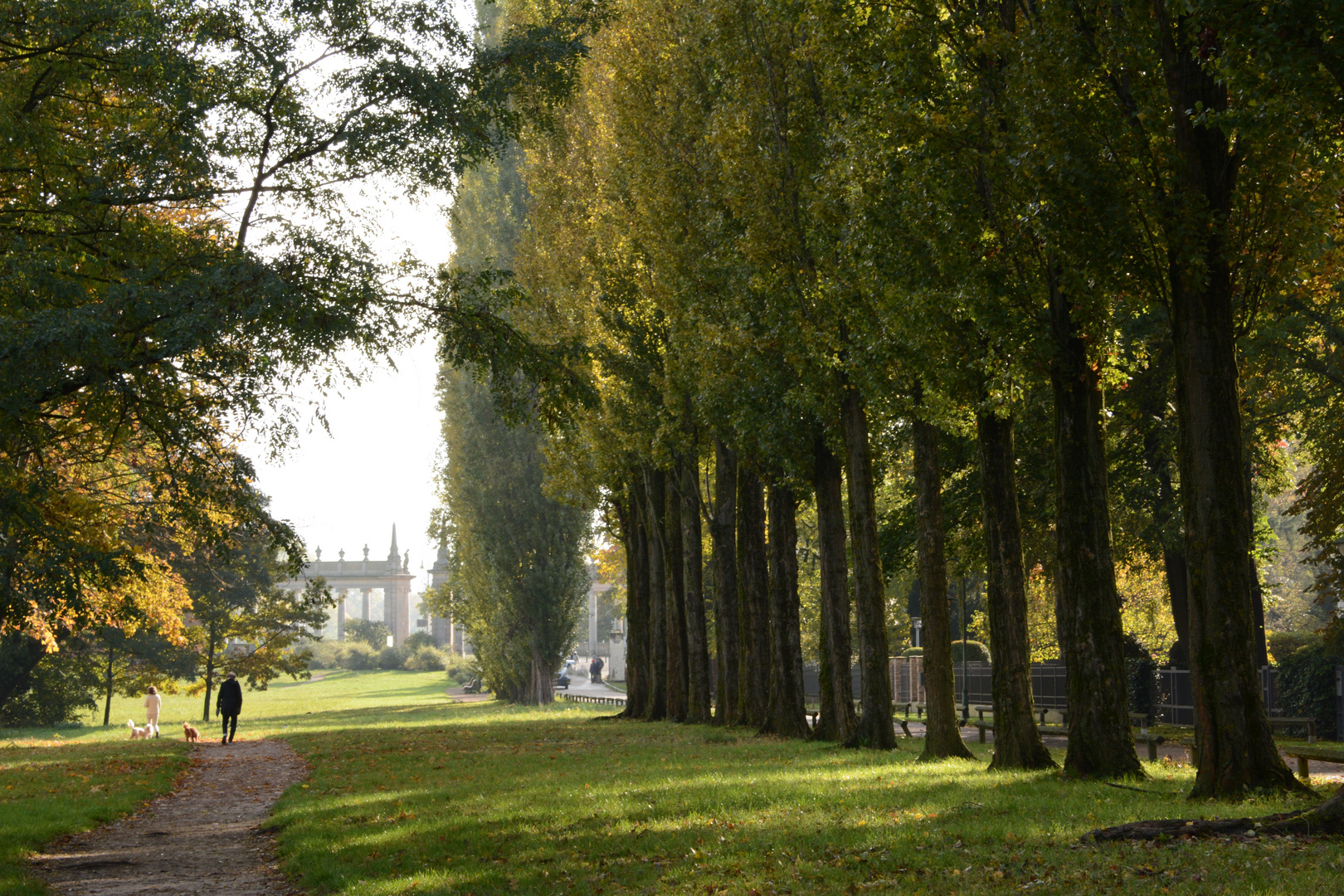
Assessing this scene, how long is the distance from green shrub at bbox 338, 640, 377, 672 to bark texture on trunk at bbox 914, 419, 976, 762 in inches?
3832

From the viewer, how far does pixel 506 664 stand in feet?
138

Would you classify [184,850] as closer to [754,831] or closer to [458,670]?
[754,831]

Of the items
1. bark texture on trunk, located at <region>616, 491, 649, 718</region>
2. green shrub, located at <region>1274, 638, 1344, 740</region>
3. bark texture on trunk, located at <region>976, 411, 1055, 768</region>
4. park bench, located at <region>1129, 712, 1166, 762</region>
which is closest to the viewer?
bark texture on trunk, located at <region>976, 411, 1055, 768</region>

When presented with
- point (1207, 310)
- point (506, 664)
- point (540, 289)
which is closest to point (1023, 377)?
point (1207, 310)

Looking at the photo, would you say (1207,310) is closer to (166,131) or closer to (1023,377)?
(1023,377)

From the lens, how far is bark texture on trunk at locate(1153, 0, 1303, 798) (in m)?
9.86

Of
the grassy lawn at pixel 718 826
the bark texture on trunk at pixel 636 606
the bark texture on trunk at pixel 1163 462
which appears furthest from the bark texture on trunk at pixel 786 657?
the bark texture on trunk at pixel 636 606

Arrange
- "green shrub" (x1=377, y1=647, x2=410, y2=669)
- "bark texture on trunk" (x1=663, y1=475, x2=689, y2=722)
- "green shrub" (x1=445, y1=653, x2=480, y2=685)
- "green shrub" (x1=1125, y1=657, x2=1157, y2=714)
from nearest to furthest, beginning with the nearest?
"bark texture on trunk" (x1=663, y1=475, x2=689, y2=722)
"green shrub" (x1=1125, y1=657, x2=1157, y2=714)
"green shrub" (x1=445, y1=653, x2=480, y2=685)
"green shrub" (x1=377, y1=647, x2=410, y2=669)

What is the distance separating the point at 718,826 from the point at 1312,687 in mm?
21466

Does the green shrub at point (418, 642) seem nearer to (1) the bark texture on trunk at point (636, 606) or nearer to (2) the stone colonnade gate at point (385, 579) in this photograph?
(2) the stone colonnade gate at point (385, 579)

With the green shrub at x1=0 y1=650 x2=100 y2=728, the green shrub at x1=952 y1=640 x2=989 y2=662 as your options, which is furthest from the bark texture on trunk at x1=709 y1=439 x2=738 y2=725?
the green shrub at x1=0 y1=650 x2=100 y2=728

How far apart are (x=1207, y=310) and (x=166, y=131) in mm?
10459

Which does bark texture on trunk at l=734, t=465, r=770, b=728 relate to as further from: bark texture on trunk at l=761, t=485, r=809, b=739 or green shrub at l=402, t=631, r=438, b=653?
green shrub at l=402, t=631, r=438, b=653

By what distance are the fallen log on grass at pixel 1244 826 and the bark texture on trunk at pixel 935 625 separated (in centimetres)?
736
